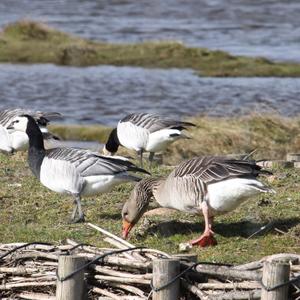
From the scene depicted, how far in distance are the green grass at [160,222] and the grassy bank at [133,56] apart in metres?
22.0

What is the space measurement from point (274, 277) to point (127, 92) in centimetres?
2279

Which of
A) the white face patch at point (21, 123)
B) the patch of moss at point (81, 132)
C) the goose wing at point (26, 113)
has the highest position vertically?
the white face patch at point (21, 123)

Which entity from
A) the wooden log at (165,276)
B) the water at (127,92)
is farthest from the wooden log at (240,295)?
the water at (127,92)

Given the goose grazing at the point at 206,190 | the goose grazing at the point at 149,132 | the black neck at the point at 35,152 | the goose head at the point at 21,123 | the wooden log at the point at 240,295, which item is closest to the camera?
the wooden log at the point at 240,295

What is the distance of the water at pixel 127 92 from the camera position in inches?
1008

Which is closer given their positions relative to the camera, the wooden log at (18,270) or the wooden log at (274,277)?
the wooden log at (274,277)

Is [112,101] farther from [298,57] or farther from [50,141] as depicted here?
[50,141]

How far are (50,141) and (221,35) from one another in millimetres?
30913

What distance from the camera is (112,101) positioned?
27656 millimetres

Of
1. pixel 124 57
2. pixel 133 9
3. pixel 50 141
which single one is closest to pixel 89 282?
pixel 50 141

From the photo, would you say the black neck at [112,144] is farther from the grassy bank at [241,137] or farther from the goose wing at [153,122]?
the grassy bank at [241,137]

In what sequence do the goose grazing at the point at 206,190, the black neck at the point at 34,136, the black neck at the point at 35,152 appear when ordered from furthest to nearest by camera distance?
the black neck at the point at 34,136 → the black neck at the point at 35,152 → the goose grazing at the point at 206,190

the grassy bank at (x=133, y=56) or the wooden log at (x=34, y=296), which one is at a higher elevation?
the wooden log at (x=34, y=296)

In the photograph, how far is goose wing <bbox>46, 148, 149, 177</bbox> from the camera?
1008 centimetres
